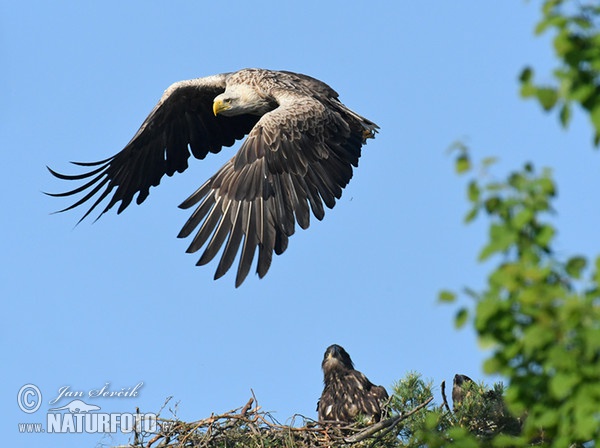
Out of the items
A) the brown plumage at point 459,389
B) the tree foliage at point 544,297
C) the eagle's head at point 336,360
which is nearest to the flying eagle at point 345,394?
the eagle's head at point 336,360

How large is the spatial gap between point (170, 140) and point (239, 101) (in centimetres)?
124

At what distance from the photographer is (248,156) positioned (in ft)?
33.8

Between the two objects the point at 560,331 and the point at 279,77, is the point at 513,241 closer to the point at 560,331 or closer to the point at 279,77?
the point at 560,331

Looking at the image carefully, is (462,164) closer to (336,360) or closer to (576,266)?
(576,266)

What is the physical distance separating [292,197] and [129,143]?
297 cm

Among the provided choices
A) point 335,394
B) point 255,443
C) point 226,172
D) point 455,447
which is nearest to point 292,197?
point 226,172

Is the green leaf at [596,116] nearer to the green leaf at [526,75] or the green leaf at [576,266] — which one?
the green leaf at [526,75]

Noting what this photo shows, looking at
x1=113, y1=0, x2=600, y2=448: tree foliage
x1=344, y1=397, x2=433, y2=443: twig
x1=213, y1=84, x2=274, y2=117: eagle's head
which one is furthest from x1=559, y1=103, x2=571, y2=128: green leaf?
x1=213, y1=84, x2=274, y2=117: eagle's head

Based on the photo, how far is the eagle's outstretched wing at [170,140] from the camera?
12.3 m

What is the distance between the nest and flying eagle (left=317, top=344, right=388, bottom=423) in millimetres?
370

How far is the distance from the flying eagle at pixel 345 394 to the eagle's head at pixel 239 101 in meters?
3.23

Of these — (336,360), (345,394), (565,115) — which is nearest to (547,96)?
(565,115)

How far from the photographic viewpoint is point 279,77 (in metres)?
12.1

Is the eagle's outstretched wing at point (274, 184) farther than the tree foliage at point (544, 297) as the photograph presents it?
Yes
